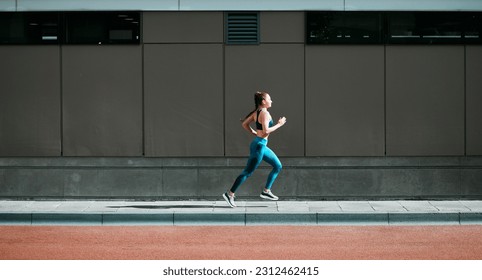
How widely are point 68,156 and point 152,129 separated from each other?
4.95 feet

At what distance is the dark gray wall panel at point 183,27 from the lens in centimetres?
1541

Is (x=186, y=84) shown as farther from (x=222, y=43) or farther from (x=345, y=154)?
(x=345, y=154)

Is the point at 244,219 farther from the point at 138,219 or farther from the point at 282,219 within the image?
the point at 138,219

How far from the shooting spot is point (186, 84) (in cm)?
1550

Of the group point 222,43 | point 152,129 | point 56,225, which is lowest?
point 56,225

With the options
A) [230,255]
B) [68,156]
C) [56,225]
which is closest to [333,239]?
[230,255]

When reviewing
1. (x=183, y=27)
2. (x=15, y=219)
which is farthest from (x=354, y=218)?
(x=183, y=27)

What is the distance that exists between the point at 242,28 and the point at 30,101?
381cm

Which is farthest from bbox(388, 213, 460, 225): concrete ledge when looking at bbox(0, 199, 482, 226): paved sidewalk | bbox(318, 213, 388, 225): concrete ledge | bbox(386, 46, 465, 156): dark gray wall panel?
bbox(386, 46, 465, 156): dark gray wall panel

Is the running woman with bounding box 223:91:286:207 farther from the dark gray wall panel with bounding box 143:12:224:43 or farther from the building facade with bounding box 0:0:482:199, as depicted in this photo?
the dark gray wall panel with bounding box 143:12:224:43

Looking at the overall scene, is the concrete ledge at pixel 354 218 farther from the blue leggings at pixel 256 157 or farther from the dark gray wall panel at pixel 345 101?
the dark gray wall panel at pixel 345 101

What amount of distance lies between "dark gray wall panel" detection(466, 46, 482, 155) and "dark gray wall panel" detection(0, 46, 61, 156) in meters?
6.94

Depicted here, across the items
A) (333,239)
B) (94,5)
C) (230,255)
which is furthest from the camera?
(94,5)

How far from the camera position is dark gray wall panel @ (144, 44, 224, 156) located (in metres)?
15.5
